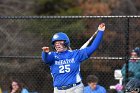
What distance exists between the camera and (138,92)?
456 inches

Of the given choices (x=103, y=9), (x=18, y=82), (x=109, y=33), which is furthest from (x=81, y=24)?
(x=103, y=9)

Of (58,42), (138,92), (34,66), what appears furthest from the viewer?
(34,66)

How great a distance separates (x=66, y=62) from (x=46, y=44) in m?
1.73

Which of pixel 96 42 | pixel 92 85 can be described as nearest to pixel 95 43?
pixel 96 42

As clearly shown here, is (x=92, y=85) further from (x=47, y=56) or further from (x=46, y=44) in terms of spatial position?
(x=47, y=56)

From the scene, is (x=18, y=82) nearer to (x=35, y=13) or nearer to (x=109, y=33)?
(x=109, y=33)

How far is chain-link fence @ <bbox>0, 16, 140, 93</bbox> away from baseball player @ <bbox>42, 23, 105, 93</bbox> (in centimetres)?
136

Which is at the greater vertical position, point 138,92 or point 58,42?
point 58,42

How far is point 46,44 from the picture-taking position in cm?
1212

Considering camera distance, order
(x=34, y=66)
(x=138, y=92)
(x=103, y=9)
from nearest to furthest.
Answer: (x=138, y=92)
(x=34, y=66)
(x=103, y=9)

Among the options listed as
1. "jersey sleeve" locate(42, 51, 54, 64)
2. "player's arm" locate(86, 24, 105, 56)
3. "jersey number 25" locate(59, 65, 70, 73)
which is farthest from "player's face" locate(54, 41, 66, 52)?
"player's arm" locate(86, 24, 105, 56)

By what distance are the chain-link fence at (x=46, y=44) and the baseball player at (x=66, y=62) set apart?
136 cm

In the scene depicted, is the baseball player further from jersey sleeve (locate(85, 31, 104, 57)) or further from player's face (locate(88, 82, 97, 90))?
player's face (locate(88, 82, 97, 90))

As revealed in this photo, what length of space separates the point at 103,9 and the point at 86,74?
1227cm
